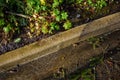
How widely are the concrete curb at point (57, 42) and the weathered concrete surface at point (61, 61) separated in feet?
0.25

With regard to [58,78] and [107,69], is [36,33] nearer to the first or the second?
[58,78]

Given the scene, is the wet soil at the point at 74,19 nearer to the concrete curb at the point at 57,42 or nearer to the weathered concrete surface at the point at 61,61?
the concrete curb at the point at 57,42

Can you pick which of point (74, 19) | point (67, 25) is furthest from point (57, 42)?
point (74, 19)

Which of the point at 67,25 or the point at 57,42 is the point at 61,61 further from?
the point at 67,25

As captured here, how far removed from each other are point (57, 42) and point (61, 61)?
1.01 ft

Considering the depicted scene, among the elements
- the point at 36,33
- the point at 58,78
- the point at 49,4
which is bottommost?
the point at 58,78

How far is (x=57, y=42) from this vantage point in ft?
12.6

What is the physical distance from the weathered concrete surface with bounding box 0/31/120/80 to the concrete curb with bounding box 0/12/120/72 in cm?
8

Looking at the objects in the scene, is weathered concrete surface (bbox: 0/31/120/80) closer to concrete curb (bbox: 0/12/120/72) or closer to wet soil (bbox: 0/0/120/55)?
concrete curb (bbox: 0/12/120/72)

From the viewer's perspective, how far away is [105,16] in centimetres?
414

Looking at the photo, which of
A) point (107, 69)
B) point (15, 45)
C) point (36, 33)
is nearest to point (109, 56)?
point (107, 69)

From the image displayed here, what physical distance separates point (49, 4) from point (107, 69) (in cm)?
128

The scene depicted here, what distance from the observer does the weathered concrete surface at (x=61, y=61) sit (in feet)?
12.4

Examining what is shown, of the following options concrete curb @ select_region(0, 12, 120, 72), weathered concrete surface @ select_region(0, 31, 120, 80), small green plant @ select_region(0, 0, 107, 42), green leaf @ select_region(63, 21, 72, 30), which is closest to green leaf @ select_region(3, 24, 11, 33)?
small green plant @ select_region(0, 0, 107, 42)
